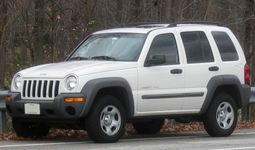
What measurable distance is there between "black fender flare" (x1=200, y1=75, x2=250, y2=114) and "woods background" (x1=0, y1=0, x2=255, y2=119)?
5.72 meters

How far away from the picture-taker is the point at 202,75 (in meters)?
15.1

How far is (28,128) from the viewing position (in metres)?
14.6

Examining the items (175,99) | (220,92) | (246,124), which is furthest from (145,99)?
(246,124)

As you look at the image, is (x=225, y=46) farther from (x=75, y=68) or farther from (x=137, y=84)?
(x=75, y=68)

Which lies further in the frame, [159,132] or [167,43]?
[159,132]

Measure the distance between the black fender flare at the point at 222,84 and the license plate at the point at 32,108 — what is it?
3146 millimetres

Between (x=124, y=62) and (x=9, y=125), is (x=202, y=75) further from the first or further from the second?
(x=9, y=125)

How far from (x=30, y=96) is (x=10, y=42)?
8.97 metres

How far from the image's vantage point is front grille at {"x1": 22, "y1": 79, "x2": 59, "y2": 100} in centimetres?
1356

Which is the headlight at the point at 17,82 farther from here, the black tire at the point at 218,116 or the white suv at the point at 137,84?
the black tire at the point at 218,116

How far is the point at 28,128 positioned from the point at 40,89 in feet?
3.81

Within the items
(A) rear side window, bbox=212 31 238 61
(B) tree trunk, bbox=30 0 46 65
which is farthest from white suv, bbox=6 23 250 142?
(B) tree trunk, bbox=30 0 46 65

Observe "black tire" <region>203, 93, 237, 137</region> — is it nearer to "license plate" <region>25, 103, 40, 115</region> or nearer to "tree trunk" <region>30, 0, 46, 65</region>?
"license plate" <region>25, 103, 40, 115</region>

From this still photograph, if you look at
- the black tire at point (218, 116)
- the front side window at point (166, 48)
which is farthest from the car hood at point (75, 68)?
the black tire at point (218, 116)
